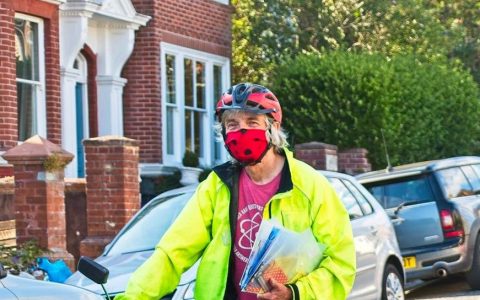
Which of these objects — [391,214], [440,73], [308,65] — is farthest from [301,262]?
[440,73]

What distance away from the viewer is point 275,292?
16.8ft

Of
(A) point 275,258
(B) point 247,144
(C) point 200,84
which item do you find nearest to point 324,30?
(C) point 200,84

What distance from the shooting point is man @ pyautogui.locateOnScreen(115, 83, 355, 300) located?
533 cm

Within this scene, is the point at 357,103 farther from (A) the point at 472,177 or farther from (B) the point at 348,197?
(B) the point at 348,197

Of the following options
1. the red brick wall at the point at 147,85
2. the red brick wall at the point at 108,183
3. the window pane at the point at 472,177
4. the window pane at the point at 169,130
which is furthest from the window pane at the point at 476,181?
the window pane at the point at 169,130

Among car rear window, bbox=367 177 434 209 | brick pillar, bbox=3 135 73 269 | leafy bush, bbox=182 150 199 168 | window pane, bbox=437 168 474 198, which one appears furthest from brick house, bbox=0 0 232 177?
window pane, bbox=437 168 474 198

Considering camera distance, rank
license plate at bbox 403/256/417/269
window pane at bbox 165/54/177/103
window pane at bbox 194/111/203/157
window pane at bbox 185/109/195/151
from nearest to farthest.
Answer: license plate at bbox 403/256/417/269
window pane at bbox 165/54/177/103
window pane at bbox 185/109/195/151
window pane at bbox 194/111/203/157

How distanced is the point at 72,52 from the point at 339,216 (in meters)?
15.3

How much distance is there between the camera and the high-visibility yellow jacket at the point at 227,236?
5.33 m

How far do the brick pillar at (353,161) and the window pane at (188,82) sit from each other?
3.27 metres

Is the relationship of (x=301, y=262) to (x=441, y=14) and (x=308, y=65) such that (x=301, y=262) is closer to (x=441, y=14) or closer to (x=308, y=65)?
(x=308, y=65)

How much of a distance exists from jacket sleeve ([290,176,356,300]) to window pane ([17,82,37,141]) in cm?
1428

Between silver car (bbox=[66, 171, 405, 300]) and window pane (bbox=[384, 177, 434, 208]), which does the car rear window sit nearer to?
window pane (bbox=[384, 177, 434, 208])

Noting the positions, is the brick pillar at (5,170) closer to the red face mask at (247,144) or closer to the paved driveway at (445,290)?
the paved driveway at (445,290)
